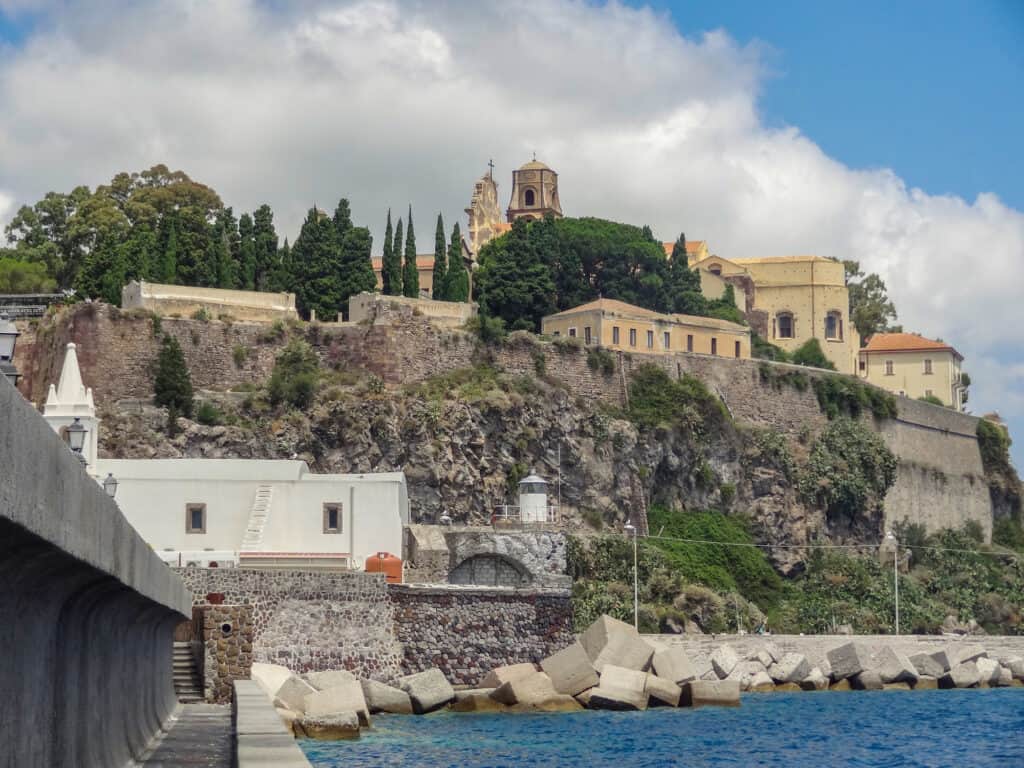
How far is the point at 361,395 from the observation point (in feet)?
202

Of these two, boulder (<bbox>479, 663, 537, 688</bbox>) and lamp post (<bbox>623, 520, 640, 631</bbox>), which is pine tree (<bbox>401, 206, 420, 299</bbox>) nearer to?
lamp post (<bbox>623, 520, 640, 631</bbox>)

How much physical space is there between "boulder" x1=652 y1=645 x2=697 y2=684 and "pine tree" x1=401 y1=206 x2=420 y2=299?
30175 mm

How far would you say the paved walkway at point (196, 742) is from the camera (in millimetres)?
15922

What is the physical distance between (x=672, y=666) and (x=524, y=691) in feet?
17.5

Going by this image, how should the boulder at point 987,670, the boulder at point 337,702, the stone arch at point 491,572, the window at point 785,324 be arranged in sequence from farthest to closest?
the window at point 785,324, the boulder at point 987,670, the stone arch at point 491,572, the boulder at point 337,702

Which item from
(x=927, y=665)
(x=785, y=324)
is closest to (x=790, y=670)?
(x=927, y=665)

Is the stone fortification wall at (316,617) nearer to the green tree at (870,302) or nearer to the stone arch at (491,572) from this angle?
the stone arch at (491,572)

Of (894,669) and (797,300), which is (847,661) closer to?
(894,669)

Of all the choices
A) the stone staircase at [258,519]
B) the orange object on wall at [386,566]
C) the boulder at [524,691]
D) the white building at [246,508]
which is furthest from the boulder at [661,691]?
the stone staircase at [258,519]

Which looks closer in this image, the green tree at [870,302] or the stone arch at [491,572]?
the stone arch at [491,572]

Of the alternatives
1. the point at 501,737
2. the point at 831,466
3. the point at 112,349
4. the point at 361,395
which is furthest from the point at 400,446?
the point at 501,737

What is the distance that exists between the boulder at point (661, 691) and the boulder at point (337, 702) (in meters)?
9.40

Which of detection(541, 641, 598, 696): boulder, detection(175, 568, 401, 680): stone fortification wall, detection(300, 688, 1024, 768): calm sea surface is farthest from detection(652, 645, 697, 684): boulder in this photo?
detection(175, 568, 401, 680): stone fortification wall

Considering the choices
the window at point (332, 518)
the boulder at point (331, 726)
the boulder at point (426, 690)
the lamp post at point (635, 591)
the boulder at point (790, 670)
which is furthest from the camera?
the lamp post at point (635, 591)
